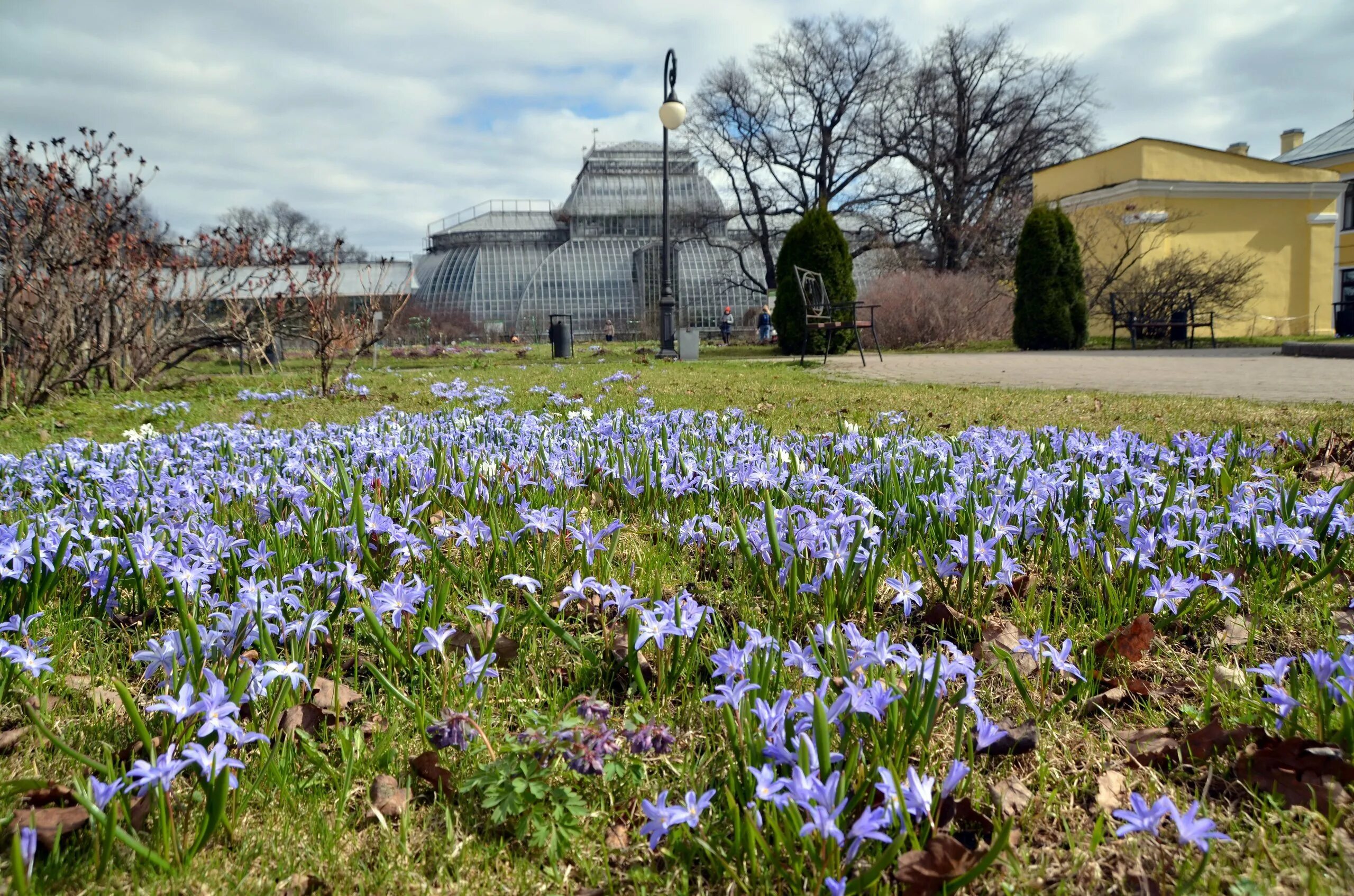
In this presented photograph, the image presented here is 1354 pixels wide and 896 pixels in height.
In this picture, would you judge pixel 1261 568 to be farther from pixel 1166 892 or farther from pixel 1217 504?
pixel 1166 892

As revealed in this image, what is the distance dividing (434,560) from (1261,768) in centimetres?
168

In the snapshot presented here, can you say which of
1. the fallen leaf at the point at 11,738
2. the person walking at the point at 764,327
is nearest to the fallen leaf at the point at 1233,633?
the fallen leaf at the point at 11,738

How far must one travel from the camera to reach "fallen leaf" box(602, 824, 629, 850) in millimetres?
1160

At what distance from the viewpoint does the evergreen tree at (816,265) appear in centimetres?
1702

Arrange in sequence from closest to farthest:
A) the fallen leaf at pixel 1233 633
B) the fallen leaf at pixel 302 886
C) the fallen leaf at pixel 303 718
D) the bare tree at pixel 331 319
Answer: the fallen leaf at pixel 302 886 < the fallen leaf at pixel 303 718 < the fallen leaf at pixel 1233 633 < the bare tree at pixel 331 319

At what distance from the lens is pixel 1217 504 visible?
2514 millimetres

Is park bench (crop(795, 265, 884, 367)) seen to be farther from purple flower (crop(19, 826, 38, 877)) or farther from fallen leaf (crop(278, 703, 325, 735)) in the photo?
purple flower (crop(19, 826, 38, 877))

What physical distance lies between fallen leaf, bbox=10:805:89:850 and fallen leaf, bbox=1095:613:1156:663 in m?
1.80

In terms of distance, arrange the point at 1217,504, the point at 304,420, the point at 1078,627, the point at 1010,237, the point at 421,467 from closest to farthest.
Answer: the point at 1078,627, the point at 1217,504, the point at 421,467, the point at 304,420, the point at 1010,237

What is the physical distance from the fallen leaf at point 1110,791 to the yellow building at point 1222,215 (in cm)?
2416

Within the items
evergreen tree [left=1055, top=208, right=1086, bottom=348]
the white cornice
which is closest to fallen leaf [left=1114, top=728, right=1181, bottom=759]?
evergreen tree [left=1055, top=208, right=1086, bottom=348]

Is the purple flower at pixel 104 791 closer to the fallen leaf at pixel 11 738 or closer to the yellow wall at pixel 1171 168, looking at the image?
the fallen leaf at pixel 11 738

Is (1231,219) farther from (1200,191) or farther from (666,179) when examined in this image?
(666,179)

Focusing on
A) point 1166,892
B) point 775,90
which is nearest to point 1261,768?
point 1166,892
